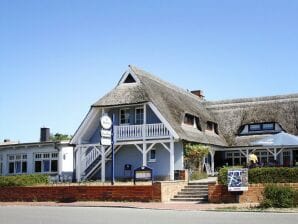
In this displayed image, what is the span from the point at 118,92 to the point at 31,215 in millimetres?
16709

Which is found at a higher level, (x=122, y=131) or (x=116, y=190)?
(x=122, y=131)

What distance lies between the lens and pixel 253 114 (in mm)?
42031

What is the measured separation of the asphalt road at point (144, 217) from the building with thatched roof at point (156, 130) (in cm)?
1058

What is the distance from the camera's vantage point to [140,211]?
19.9 m

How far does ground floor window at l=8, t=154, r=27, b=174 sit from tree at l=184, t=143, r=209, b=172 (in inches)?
672

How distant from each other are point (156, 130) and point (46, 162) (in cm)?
1426

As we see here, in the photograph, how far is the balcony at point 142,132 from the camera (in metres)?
32.5

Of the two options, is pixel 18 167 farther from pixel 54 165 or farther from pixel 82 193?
pixel 82 193

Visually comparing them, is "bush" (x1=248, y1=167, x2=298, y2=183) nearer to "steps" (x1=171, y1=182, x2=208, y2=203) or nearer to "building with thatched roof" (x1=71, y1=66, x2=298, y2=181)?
"steps" (x1=171, y1=182, x2=208, y2=203)

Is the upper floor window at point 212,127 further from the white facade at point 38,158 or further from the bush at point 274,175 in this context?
the bush at point 274,175

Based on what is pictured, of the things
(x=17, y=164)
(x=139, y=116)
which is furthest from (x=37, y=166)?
(x=139, y=116)

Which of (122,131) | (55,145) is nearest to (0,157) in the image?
(55,145)

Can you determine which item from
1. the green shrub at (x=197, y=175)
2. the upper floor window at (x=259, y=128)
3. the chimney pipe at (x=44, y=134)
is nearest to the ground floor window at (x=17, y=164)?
the chimney pipe at (x=44, y=134)

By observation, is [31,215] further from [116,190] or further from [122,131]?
[122,131]
